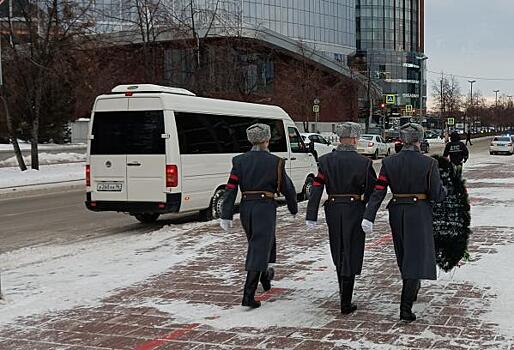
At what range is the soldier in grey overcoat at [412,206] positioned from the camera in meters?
6.15

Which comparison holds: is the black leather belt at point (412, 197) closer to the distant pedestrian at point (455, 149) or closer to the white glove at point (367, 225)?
the white glove at point (367, 225)

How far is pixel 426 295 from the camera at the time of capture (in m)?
7.12

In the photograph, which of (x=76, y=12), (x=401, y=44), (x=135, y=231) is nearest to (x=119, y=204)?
(x=135, y=231)

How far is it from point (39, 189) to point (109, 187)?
1087 centimetres

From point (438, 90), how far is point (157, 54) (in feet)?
235

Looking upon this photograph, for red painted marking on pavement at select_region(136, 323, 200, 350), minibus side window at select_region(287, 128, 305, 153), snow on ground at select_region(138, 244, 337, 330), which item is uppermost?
minibus side window at select_region(287, 128, 305, 153)

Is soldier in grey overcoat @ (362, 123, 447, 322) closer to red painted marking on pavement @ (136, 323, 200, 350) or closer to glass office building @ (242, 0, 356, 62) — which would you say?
red painted marking on pavement @ (136, 323, 200, 350)

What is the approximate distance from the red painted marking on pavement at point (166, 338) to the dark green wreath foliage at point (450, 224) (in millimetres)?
2543

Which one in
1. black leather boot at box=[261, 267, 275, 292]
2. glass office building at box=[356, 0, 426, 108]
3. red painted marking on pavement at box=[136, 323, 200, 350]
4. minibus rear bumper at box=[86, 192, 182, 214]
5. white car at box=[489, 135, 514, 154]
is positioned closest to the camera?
red painted marking on pavement at box=[136, 323, 200, 350]

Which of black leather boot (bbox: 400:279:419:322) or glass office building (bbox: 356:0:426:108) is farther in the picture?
glass office building (bbox: 356:0:426:108)

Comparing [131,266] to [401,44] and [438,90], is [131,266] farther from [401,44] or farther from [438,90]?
[401,44]

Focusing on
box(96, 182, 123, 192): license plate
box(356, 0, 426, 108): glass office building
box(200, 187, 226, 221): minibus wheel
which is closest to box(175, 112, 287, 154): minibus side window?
box(200, 187, 226, 221): minibus wheel

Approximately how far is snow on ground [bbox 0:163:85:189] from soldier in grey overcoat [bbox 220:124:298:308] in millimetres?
17760

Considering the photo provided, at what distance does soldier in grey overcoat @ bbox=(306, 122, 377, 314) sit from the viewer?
643cm
